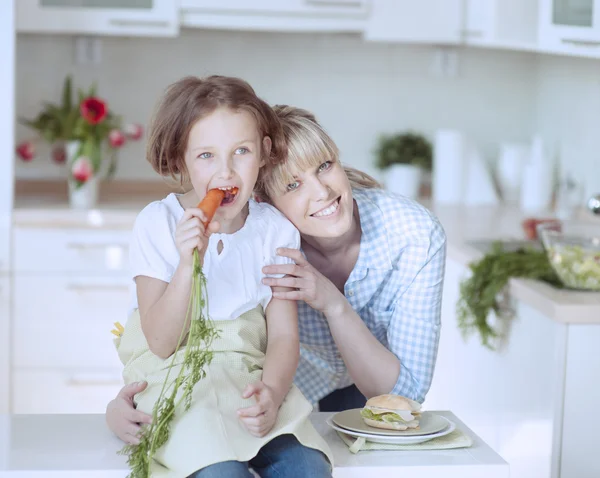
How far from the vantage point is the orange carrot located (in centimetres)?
131

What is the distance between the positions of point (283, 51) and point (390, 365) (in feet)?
7.67

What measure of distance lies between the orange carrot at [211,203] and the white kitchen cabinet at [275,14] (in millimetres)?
2072

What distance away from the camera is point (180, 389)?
134 cm

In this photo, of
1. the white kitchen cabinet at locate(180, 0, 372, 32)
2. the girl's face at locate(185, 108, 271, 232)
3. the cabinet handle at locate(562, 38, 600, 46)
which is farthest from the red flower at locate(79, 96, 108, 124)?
the girl's face at locate(185, 108, 271, 232)

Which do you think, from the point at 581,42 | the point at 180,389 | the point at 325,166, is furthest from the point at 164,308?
the point at 581,42

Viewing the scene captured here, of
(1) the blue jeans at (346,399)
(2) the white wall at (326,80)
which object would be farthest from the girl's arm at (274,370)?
(2) the white wall at (326,80)

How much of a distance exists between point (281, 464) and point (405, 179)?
2492 mm

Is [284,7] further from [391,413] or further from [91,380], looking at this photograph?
[391,413]

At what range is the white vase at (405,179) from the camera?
12.1 feet

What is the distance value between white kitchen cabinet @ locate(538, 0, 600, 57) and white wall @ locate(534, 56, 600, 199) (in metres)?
0.51

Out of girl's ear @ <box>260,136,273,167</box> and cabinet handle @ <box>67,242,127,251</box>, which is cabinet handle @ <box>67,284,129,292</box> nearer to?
cabinet handle @ <box>67,242,127,251</box>

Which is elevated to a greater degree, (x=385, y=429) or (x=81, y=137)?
(x=81, y=137)

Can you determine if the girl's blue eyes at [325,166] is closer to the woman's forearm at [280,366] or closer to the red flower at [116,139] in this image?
the woman's forearm at [280,366]

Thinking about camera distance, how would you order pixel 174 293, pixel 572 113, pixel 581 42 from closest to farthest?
1. pixel 174 293
2. pixel 581 42
3. pixel 572 113
